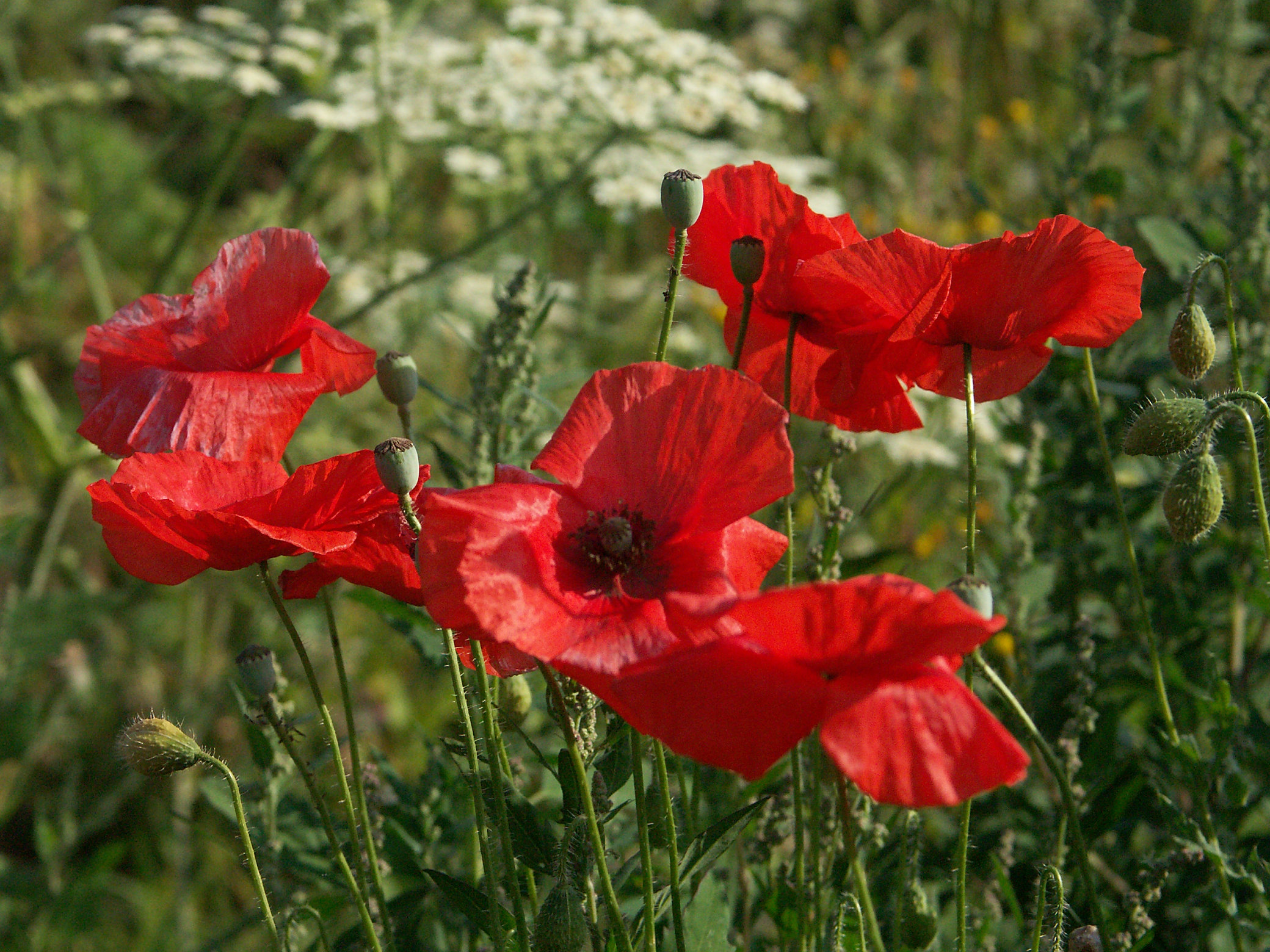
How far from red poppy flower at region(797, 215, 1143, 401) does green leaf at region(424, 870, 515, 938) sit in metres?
0.46

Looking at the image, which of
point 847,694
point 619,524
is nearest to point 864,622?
point 847,694

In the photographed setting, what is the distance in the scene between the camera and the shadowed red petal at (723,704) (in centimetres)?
64

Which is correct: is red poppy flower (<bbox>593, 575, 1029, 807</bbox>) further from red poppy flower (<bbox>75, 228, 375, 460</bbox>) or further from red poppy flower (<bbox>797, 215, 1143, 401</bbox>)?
red poppy flower (<bbox>75, 228, 375, 460</bbox>)

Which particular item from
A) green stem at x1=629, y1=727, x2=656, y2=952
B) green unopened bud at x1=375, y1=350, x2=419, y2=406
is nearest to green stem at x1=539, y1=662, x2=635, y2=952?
green stem at x1=629, y1=727, x2=656, y2=952

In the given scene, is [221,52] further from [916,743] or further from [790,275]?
[916,743]

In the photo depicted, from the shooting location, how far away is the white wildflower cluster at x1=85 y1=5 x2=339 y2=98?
2467mm

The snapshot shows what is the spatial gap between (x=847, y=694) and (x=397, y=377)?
1.45ft

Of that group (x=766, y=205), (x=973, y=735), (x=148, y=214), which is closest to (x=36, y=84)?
(x=148, y=214)

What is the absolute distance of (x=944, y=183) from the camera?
145 inches

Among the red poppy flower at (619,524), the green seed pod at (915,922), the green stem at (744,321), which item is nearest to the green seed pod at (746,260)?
the green stem at (744,321)

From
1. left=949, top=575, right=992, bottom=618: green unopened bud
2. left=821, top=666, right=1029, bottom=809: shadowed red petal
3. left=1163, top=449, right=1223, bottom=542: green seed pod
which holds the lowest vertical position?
left=1163, top=449, right=1223, bottom=542: green seed pod

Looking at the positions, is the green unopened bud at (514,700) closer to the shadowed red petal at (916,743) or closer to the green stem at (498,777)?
the green stem at (498,777)

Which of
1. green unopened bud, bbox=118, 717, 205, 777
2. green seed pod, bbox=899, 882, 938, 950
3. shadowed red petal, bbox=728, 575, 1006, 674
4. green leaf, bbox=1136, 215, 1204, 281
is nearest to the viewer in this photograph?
shadowed red petal, bbox=728, 575, 1006, 674

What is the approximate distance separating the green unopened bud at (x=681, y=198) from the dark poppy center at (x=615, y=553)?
20 centimetres
